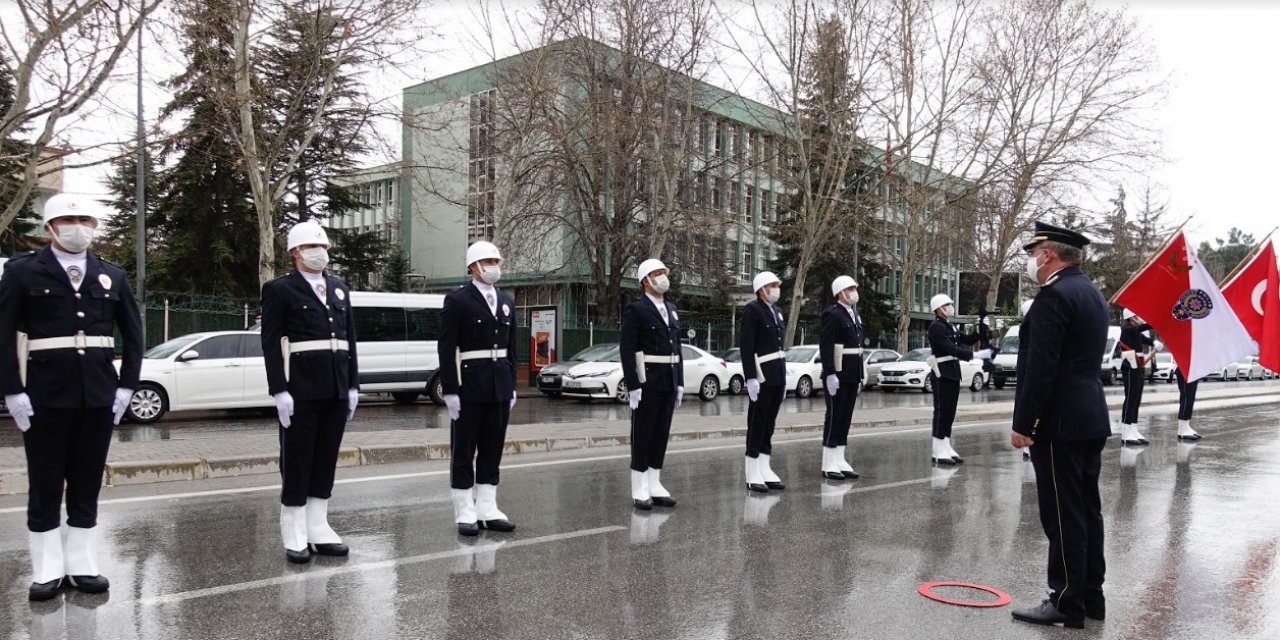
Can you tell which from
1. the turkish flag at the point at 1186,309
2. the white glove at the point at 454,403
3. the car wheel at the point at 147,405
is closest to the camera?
the white glove at the point at 454,403

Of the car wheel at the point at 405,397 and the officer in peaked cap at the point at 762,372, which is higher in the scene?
the officer in peaked cap at the point at 762,372

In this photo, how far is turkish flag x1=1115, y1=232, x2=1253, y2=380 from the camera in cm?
955

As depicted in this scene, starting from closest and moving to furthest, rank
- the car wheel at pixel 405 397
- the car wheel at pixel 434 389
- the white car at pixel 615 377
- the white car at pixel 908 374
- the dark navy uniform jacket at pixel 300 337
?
the dark navy uniform jacket at pixel 300 337
the car wheel at pixel 434 389
the car wheel at pixel 405 397
the white car at pixel 615 377
the white car at pixel 908 374

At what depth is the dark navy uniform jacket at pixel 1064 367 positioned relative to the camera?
200 inches

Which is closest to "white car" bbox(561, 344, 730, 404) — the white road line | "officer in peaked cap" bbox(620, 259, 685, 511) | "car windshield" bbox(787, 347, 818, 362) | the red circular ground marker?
"car windshield" bbox(787, 347, 818, 362)

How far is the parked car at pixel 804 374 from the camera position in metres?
26.8

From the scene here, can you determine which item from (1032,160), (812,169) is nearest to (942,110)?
(812,169)

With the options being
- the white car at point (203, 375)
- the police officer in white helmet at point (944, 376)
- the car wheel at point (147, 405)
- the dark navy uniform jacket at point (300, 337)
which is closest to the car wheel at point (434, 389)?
the white car at point (203, 375)

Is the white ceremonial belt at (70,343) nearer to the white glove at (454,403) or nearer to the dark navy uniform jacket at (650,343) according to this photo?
the white glove at (454,403)

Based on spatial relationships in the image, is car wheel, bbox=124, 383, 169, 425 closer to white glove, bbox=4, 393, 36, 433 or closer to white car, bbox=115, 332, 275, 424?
white car, bbox=115, 332, 275, 424

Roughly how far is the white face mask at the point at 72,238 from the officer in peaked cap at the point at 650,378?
4.15m

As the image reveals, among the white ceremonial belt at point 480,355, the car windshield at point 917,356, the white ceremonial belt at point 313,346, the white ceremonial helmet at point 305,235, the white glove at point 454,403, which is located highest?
the white ceremonial helmet at point 305,235

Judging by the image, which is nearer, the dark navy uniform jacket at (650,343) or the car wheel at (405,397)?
the dark navy uniform jacket at (650,343)

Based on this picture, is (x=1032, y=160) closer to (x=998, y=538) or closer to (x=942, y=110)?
(x=942, y=110)
